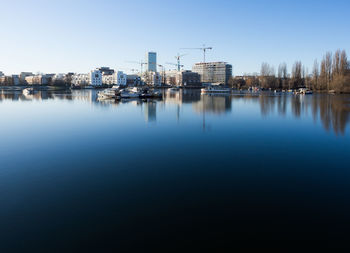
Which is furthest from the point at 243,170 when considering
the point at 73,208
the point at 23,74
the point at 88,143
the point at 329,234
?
the point at 23,74

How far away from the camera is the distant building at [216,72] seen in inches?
4003

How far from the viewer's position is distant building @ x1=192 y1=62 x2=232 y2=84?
102 m

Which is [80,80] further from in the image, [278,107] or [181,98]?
[278,107]

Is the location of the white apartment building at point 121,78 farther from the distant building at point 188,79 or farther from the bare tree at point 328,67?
the bare tree at point 328,67

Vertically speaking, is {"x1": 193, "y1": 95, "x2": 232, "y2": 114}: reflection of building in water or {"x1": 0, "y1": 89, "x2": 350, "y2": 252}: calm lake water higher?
{"x1": 193, "y1": 95, "x2": 232, "y2": 114}: reflection of building in water

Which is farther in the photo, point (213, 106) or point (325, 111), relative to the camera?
point (213, 106)

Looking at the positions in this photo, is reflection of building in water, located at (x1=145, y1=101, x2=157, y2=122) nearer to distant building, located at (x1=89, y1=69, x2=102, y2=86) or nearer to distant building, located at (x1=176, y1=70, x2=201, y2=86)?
distant building, located at (x1=89, y1=69, x2=102, y2=86)

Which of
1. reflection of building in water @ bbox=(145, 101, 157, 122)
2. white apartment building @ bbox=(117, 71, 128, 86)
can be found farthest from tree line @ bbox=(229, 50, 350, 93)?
white apartment building @ bbox=(117, 71, 128, 86)

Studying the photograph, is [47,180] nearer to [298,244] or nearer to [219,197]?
[219,197]

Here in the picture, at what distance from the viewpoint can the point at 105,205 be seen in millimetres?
3615

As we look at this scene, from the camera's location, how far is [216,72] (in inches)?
4082

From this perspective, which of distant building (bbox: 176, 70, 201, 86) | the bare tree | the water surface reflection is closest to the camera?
the water surface reflection

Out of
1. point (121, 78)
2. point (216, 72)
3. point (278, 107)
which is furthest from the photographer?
point (216, 72)

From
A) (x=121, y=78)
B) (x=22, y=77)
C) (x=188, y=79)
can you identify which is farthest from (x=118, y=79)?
(x=22, y=77)
